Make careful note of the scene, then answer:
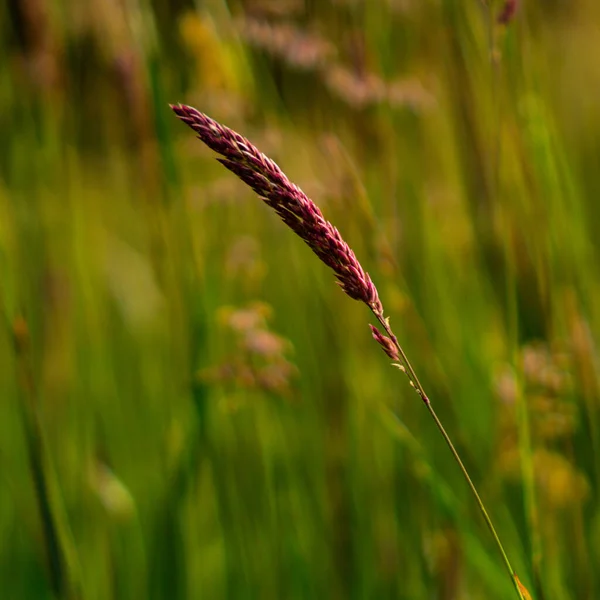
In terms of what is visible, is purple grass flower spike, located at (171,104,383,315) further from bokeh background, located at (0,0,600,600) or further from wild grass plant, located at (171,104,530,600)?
bokeh background, located at (0,0,600,600)

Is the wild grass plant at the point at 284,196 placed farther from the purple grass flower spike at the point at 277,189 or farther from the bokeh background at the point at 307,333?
the bokeh background at the point at 307,333

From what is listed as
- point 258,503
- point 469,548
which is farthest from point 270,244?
point 469,548

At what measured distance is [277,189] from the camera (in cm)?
42

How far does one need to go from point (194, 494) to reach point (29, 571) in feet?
1.26

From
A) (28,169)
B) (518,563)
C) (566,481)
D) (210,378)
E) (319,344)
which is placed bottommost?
(518,563)

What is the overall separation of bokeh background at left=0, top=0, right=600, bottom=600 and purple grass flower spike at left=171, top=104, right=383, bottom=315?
0.73ft

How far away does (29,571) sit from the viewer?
1.09 meters

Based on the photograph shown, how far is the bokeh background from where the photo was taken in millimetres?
855

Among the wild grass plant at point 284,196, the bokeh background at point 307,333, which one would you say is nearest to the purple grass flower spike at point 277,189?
the wild grass plant at point 284,196

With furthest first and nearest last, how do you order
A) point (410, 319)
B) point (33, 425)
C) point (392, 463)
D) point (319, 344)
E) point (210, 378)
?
point (319, 344) → point (392, 463) → point (410, 319) → point (210, 378) → point (33, 425)

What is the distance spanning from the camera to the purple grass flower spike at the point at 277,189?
42 cm

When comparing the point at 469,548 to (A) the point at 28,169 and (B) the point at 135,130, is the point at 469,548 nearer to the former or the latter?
(B) the point at 135,130

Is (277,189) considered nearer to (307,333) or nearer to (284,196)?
(284,196)

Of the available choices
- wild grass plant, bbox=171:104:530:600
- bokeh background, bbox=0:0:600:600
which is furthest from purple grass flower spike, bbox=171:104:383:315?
bokeh background, bbox=0:0:600:600
